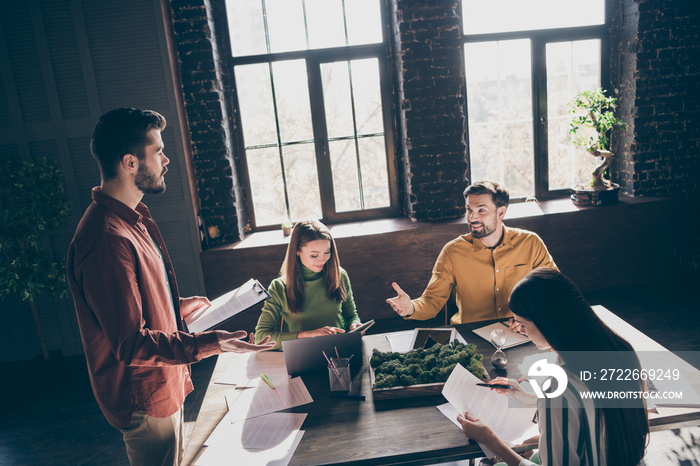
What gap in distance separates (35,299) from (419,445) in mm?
3777

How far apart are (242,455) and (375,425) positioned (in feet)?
1.49

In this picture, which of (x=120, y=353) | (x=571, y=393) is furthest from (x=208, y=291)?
(x=571, y=393)

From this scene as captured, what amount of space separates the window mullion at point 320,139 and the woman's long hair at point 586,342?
3.03m

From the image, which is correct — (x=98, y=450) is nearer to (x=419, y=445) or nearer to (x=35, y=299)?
(x=35, y=299)

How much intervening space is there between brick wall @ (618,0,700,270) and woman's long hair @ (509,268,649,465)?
3.44 metres

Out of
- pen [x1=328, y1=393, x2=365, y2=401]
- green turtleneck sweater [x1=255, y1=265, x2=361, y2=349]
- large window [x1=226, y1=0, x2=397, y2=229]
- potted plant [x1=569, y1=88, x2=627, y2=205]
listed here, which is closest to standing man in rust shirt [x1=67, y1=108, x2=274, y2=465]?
pen [x1=328, y1=393, x2=365, y2=401]

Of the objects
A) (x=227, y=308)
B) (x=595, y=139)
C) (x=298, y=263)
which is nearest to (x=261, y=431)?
(x=227, y=308)

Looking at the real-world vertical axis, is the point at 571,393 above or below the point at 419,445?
above

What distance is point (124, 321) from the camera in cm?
148

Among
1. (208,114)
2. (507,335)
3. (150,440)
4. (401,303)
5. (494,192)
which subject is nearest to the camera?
(150,440)

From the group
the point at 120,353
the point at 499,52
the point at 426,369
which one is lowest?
the point at 426,369

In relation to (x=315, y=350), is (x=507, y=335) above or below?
below

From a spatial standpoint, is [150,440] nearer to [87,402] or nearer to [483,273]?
[483,273]

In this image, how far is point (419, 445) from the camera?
145 cm
